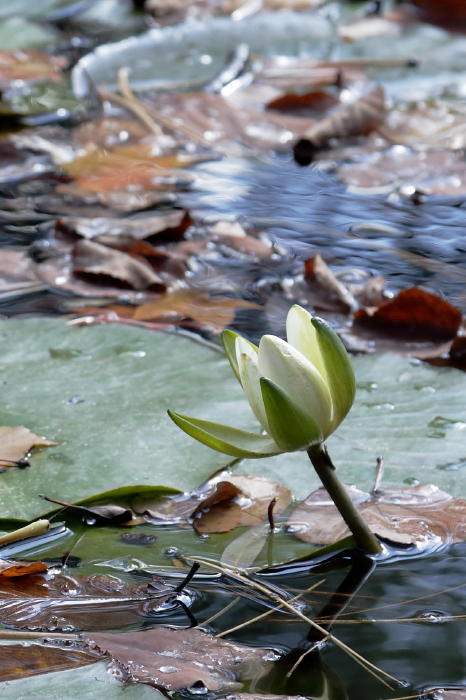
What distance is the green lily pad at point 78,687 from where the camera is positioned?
777 mm

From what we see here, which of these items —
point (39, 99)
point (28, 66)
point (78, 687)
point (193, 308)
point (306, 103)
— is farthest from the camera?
point (28, 66)

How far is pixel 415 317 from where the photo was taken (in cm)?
165

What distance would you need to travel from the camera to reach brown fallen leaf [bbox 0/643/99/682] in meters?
0.84

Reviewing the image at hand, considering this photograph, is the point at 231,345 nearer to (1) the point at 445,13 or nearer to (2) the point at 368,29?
(2) the point at 368,29

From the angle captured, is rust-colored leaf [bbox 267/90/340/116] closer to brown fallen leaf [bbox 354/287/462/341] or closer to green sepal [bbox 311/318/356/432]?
brown fallen leaf [bbox 354/287/462/341]

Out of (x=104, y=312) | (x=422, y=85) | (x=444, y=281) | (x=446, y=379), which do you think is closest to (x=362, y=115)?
(x=422, y=85)

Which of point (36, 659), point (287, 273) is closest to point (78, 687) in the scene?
point (36, 659)

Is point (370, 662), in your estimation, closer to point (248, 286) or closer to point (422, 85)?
point (248, 286)

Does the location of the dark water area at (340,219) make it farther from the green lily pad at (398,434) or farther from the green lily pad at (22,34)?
the green lily pad at (22,34)

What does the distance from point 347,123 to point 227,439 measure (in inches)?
72.6

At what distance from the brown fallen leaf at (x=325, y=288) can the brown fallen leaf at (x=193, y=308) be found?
4.7 inches

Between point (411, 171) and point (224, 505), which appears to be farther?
point (411, 171)

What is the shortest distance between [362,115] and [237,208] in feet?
2.00

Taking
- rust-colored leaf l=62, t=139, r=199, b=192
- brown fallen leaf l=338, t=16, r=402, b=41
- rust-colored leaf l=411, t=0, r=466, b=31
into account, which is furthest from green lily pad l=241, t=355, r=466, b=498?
rust-colored leaf l=411, t=0, r=466, b=31
